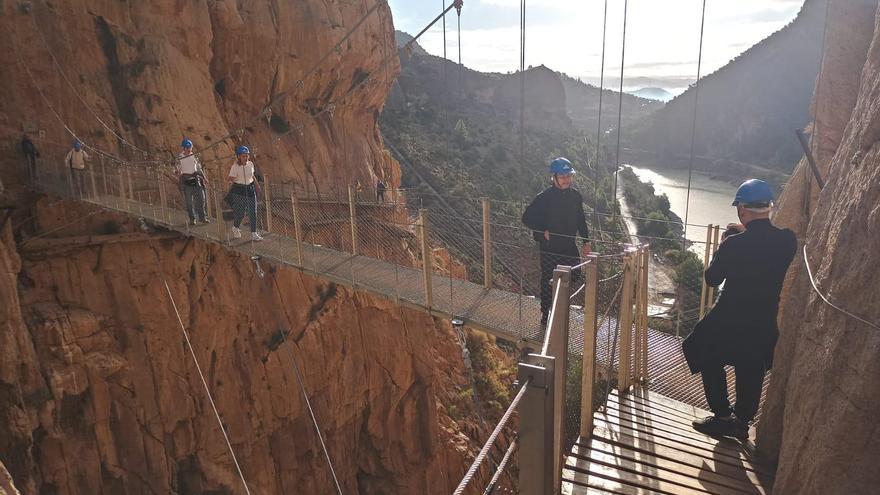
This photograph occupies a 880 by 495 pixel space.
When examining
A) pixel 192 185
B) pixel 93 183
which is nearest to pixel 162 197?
pixel 192 185

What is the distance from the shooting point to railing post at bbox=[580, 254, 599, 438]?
2480 mm

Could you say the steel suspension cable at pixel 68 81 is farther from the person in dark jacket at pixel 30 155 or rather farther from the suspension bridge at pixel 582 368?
the suspension bridge at pixel 582 368

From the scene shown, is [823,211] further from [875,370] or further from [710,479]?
[710,479]

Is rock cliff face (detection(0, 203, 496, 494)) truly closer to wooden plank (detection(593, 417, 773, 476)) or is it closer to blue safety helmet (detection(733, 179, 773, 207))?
wooden plank (detection(593, 417, 773, 476))

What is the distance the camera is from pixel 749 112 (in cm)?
6400

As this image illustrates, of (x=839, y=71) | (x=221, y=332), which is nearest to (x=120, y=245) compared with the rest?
(x=221, y=332)

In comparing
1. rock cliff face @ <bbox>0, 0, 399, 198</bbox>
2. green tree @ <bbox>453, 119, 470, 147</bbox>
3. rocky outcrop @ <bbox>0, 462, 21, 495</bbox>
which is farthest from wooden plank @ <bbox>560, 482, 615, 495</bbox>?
green tree @ <bbox>453, 119, 470, 147</bbox>

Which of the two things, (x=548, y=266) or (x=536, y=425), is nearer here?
(x=536, y=425)

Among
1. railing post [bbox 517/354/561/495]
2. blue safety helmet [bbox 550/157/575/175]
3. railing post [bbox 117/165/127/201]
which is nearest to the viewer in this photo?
railing post [bbox 517/354/561/495]

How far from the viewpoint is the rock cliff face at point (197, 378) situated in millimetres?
6387

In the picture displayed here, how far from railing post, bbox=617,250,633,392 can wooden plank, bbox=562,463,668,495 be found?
89 cm

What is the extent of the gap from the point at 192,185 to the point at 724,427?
19.9 feet

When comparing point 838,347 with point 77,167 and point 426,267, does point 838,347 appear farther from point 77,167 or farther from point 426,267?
point 77,167

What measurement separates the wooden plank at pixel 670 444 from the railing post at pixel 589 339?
0.37 feet
